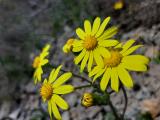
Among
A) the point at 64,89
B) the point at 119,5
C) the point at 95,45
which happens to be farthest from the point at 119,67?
the point at 119,5

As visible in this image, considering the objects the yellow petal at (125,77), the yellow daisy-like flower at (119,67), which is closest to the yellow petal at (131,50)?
the yellow daisy-like flower at (119,67)

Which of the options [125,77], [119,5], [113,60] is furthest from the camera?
[119,5]

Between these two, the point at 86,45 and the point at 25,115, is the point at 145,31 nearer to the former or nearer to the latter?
the point at 25,115

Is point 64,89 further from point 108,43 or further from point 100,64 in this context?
point 108,43

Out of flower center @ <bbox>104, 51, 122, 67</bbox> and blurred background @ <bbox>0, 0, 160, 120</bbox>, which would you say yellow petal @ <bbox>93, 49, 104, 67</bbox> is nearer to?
flower center @ <bbox>104, 51, 122, 67</bbox>

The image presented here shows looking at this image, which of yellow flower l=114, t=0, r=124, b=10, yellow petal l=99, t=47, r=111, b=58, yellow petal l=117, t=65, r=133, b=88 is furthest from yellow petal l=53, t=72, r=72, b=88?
yellow flower l=114, t=0, r=124, b=10

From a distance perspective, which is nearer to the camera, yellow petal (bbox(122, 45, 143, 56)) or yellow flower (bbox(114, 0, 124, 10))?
yellow petal (bbox(122, 45, 143, 56))
